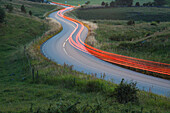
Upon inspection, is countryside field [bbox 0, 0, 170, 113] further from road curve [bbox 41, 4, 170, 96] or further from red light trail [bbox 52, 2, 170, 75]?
red light trail [bbox 52, 2, 170, 75]

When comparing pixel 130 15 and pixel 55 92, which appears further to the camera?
pixel 130 15

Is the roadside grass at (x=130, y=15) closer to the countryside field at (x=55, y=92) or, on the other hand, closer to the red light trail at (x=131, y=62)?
the red light trail at (x=131, y=62)

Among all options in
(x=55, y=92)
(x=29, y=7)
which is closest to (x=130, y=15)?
(x=29, y=7)

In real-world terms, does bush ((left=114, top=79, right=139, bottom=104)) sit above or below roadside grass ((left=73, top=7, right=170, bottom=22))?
below

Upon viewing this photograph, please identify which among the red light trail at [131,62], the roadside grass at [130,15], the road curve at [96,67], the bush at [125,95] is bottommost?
the road curve at [96,67]

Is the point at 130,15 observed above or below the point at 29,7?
below

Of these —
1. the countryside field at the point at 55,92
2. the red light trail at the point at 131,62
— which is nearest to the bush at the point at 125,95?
the countryside field at the point at 55,92

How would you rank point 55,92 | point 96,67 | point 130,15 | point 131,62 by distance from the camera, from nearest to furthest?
point 55,92 < point 96,67 < point 131,62 < point 130,15

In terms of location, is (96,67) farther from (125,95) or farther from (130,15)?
(130,15)

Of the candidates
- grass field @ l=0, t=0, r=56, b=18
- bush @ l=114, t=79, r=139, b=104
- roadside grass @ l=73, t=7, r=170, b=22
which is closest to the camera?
bush @ l=114, t=79, r=139, b=104

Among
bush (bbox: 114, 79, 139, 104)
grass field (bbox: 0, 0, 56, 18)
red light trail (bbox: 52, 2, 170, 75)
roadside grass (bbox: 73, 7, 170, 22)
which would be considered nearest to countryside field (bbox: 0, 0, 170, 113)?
bush (bbox: 114, 79, 139, 104)

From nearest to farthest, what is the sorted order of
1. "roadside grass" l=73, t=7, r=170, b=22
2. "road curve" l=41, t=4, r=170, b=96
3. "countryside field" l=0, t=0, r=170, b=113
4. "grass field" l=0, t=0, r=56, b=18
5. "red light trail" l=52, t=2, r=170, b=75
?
"countryside field" l=0, t=0, r=170, b=113, "road curve" l=41, t=4, r=170, b=96, "red light trail" l=52, t=2, r=170, b=75, "grass field" l=0, t=0, r=56, b=18, "roadside grass" l=73, t=7, r=170, b=22

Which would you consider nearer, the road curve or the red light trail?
the road curve

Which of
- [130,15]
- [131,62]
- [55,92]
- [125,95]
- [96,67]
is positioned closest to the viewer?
[125,95]
